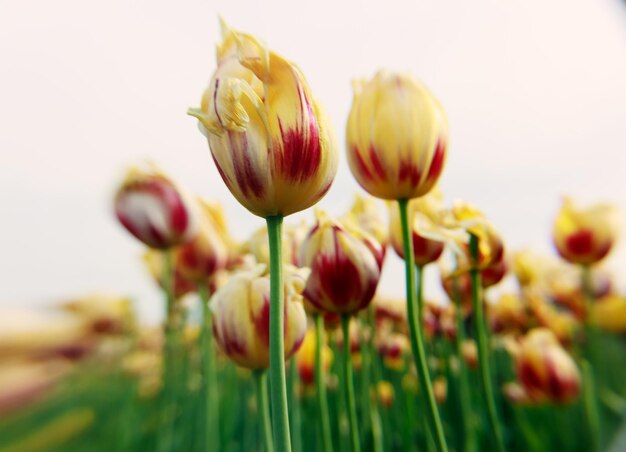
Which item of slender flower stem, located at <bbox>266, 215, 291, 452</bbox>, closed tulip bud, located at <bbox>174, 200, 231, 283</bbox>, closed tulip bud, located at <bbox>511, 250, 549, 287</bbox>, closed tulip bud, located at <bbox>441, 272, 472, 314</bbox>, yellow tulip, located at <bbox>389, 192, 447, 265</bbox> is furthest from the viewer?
closed tulip bud, located at <bbox>511, 250, 549, 287</bbox>

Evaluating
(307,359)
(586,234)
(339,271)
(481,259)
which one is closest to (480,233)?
(481,259)

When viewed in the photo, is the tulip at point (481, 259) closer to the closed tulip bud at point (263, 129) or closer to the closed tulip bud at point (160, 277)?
the closed tulip bud at point (263, 129)

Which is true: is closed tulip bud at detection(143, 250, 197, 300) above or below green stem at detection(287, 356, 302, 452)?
above

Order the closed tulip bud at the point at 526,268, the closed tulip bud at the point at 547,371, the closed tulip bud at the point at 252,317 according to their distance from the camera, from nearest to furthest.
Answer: the closed tulip bud at the point at 252,317
the closed tulip bud at the point at 547,371
the closed tulip bud at the point at 526,268

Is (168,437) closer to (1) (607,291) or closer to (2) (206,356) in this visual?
(2) (206,356)

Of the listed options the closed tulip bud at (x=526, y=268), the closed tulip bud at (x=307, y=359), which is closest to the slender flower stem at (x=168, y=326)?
the closed tulip bud at (x=307, y=359)

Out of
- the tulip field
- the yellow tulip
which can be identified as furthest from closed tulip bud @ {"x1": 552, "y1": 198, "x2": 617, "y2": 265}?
the yellow tulip

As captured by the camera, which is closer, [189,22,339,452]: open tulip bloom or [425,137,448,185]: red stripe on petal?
[189,22,339,452]: open tulip bloom

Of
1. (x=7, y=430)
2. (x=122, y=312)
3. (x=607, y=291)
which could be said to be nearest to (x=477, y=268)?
(x=122, y=312)

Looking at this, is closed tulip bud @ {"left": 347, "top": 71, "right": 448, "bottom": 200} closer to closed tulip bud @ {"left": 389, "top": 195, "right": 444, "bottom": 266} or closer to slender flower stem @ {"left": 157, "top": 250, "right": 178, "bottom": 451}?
closed tulip bud @ {"left": 389, "top": 195, "right": 444, "bottom": 266}
